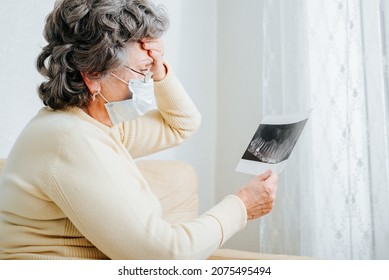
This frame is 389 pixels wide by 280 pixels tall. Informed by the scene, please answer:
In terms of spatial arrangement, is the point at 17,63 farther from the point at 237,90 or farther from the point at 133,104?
the point at 237,90

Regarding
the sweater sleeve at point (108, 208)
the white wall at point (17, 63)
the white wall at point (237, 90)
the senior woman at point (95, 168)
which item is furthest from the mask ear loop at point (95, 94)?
the white wall at point (237, 90)

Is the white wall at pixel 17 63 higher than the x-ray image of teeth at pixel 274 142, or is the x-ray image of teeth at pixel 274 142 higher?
the white wall at pixel 17 63

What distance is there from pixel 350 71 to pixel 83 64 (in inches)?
52.3

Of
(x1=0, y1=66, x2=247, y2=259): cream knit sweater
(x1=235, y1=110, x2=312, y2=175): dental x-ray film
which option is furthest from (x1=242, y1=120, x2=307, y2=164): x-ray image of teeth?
(x1=0, y1=66, x2=247, y2=259): cream knit sweater

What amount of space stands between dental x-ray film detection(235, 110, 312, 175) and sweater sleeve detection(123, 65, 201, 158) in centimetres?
24

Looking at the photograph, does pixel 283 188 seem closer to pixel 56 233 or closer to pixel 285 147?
pixel 285 147

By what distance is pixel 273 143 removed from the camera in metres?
1.21

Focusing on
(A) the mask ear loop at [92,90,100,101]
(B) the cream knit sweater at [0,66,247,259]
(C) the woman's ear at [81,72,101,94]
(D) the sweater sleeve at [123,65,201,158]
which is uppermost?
(C) the woman's ear at [81,72,101,94]

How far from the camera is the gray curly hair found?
3.27 ft

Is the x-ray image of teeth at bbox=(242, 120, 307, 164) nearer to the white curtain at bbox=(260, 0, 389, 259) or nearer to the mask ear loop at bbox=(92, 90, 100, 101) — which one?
the mask ear loop at bbox=(92, 90, 100, 101)

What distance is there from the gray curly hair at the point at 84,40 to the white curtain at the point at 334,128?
118cm

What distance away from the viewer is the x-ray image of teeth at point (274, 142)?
46.3 inches

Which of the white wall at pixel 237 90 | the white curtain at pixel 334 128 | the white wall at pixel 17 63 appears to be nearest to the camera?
the white wall at pixel 17 63

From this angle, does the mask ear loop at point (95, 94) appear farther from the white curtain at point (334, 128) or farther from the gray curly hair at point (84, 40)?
the white curtain at point (334, 128)
